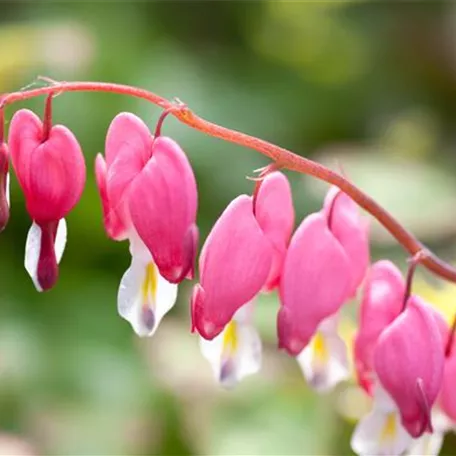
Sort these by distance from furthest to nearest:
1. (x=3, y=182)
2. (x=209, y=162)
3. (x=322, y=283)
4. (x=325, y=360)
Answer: (x=209, y=162) < (x=325, y=360) < (x=322, y=283) < (x=3, y=182)

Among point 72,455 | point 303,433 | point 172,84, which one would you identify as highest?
point 172,84

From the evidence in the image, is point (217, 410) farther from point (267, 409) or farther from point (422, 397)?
point (422, 397)

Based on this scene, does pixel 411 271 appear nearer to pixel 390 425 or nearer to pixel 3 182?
pixel 390 425

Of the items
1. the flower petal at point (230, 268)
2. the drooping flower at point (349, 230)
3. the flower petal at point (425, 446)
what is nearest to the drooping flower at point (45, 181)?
the flower petal at point (230, 268)

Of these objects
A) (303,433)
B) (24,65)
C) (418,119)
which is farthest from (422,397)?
(418,119)

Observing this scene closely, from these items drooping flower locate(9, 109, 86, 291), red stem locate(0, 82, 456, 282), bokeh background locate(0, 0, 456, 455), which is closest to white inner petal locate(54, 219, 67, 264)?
drooping flower locate(9, 109, 86, 291)

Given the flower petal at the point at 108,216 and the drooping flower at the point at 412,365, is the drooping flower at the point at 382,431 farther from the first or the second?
the flower petal at the point at 108,216

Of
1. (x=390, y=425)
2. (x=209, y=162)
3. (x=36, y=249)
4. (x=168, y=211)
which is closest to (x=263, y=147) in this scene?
(x=168, y=211)

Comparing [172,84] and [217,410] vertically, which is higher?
[172,84]
